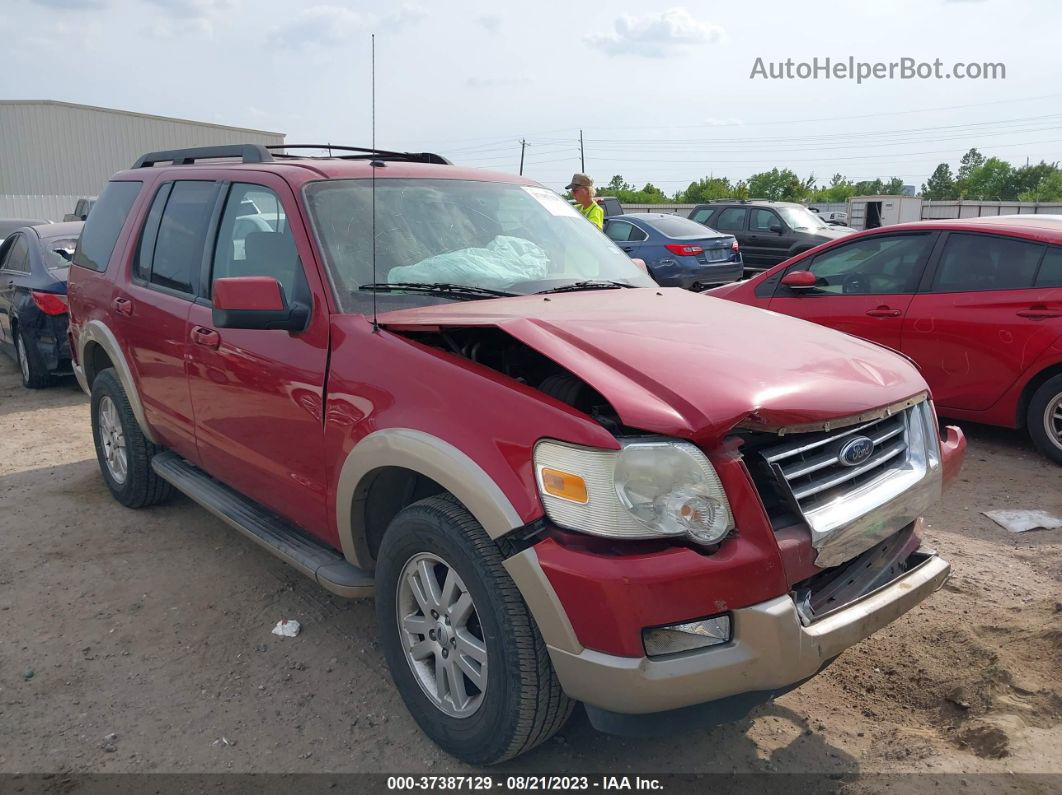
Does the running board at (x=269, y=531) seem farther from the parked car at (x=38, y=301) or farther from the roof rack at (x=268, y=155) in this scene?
the parked car at (x=38, y=301)

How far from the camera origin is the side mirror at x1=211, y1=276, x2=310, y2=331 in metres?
3.00

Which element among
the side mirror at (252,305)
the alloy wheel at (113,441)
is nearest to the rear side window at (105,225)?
the alloy wheel at (113,441)

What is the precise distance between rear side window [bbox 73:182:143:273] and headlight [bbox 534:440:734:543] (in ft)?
12.3

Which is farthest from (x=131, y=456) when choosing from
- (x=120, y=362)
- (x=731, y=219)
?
(x=731, y=219)

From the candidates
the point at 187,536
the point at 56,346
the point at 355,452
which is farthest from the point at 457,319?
the point at 56,346

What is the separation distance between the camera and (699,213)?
18453mm

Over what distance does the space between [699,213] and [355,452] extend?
16.7 metres

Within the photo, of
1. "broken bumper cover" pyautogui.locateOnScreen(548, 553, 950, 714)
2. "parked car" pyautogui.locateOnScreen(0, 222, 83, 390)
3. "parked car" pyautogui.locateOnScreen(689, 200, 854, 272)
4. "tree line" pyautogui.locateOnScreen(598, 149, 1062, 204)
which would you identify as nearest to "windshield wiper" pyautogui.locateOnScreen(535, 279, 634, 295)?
"broken bumper cover" pyautogui.locateOnScreen(548, 553, 950, 714)

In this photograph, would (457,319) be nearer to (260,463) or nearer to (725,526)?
(725,526)

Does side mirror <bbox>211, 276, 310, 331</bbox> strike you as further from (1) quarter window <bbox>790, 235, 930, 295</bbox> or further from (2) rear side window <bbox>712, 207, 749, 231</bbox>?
(2) rear side window <bbox>712, 207, 749, 231</bbox>

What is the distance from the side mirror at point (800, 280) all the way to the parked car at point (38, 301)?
20.7 ft

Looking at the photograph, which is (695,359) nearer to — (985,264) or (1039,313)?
(1039,313)

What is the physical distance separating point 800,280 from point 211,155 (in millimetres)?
4396

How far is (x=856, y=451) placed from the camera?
258 cm
